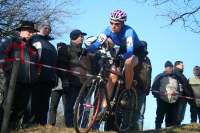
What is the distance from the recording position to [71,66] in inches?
394

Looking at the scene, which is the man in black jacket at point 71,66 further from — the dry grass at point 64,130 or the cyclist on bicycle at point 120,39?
the cyclist on bicycle at point 120,39

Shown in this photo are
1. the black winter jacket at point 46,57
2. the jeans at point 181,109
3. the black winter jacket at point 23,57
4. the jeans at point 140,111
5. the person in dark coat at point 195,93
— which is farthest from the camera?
the person in dark coat at point 195,93

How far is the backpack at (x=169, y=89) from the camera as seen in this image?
11.7 m

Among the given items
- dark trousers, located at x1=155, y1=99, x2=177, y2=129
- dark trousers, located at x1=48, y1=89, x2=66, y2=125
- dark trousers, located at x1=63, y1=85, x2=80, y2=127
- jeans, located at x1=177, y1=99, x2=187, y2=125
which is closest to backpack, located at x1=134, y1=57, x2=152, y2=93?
dark trousers, located at x1=155, y1=99, x2=177, y2=129

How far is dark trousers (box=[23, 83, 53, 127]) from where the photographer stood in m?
9.05

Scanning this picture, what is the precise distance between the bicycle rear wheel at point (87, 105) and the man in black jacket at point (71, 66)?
1.71 metres

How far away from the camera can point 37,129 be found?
8.63 meters

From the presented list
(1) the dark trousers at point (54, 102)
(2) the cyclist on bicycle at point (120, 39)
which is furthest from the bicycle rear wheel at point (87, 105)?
(1) the dark trousers at point (54, 102)

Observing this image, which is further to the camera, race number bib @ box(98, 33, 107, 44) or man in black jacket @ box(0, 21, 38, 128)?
race number bib @ box(98, 33, 107, 44)

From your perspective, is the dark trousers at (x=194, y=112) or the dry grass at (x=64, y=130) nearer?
the dry grass at (x=64, y=130)

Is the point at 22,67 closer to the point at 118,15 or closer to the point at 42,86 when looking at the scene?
the point at 42,86

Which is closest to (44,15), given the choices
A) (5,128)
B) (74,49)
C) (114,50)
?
(74,49)

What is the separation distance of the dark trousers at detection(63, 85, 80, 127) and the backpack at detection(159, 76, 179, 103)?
2786 mm

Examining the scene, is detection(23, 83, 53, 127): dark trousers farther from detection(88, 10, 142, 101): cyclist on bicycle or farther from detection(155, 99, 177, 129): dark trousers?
detection(155, 99, 177, 129): dark trousers
